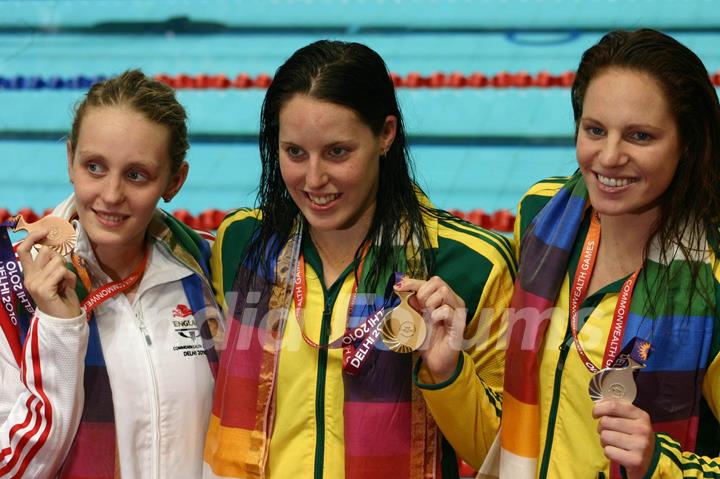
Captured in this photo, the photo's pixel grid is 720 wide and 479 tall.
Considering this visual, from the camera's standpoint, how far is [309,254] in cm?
209

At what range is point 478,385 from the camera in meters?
1.95

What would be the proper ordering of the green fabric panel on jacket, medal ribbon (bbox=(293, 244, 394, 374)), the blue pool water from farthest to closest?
the blue pool water, the green fabric panel on jacket, medal ribbon (bbox=(293, 244, 394, 374))

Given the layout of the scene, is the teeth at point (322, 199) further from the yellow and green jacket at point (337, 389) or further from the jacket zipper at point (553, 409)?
the jacket zipper at point (553, 409)

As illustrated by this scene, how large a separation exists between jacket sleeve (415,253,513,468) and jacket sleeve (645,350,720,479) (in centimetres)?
34

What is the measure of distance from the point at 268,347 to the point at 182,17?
599cm

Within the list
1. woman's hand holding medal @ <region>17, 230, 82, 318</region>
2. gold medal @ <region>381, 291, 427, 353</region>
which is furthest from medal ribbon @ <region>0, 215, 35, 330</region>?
gold medal @ <region>381, 291, 427, 353</region>

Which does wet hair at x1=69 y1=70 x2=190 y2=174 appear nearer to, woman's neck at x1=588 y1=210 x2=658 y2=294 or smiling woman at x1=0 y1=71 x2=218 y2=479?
smiling woman at x1=0 y1=71 x2=218 y2=479

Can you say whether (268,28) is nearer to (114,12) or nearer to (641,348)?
(114,12)

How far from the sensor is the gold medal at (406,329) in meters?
1.87

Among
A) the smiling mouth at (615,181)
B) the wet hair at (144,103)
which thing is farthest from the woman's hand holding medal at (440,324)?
the wet hair at (144,103)

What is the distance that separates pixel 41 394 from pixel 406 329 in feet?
2.23

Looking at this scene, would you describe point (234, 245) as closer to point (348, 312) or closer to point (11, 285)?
point (348, 312)

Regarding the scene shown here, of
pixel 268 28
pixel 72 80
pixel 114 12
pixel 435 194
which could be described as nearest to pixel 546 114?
pixel 435 194

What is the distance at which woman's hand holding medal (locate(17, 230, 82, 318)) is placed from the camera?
194 centimetres
